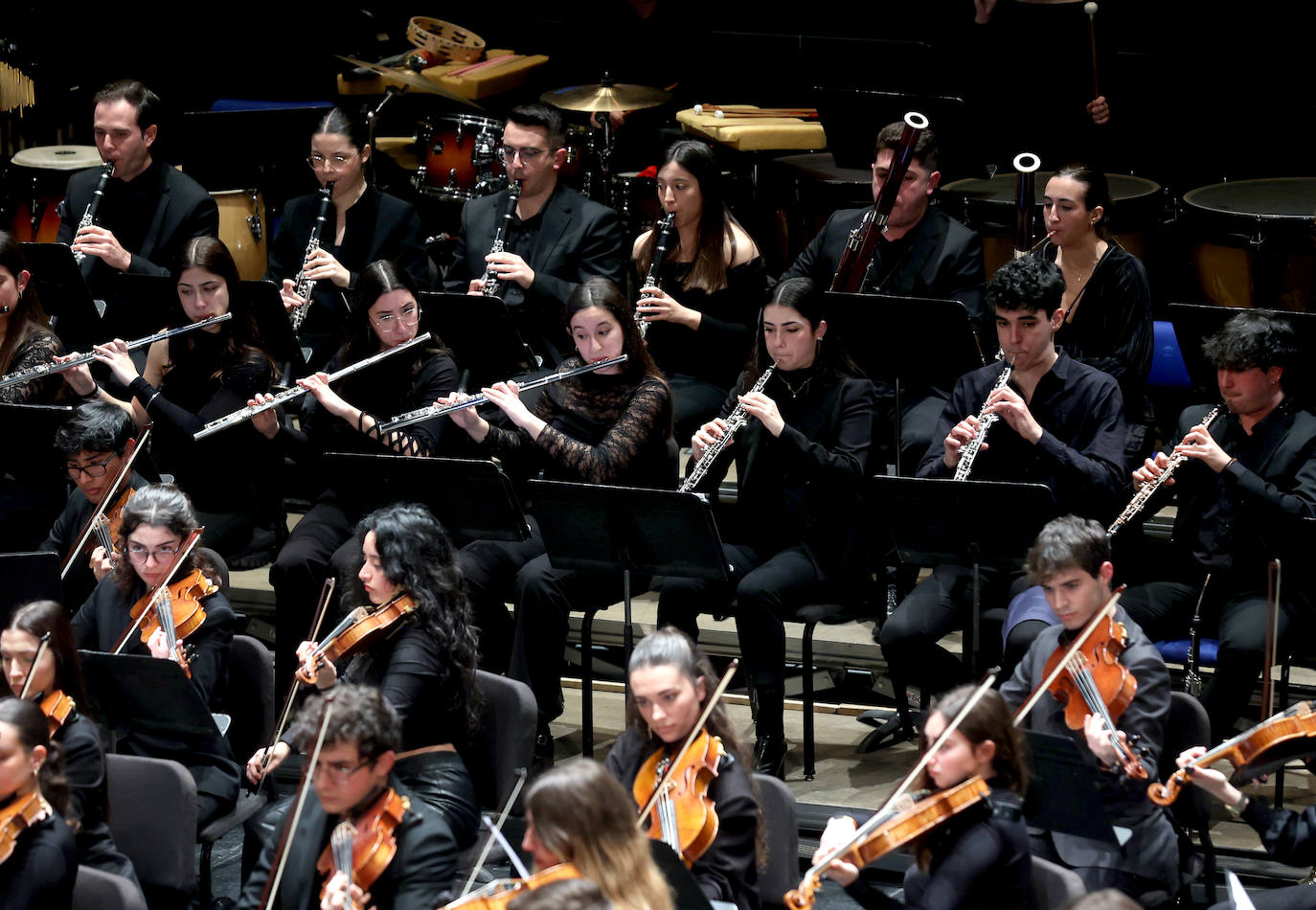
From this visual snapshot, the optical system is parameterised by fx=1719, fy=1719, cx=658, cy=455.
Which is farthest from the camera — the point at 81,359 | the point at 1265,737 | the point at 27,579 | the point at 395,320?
the point at 81,359

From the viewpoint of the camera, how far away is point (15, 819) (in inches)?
114

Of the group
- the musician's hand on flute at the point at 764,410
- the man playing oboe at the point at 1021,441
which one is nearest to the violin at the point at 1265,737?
the man playing oboe at the point at 1021,441

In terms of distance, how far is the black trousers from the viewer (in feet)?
12.9

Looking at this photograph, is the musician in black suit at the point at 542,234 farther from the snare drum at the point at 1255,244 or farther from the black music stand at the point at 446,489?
the snare drum at the point at 1255,244

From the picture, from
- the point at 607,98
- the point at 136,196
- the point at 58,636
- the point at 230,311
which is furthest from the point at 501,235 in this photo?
the point at 58,636

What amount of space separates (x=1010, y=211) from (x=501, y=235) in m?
1.63

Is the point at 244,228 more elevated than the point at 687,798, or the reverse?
the point at 244,228

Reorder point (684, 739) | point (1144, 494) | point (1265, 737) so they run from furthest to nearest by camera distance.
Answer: point (1144, 494) → point (684, 739) → point (1265, 737)

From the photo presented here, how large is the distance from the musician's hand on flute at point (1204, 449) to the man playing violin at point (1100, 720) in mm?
526

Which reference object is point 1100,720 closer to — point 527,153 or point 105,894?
point 105,894

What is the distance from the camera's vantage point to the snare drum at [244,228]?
6.30m

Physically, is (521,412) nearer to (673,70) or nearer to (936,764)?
(936,764)

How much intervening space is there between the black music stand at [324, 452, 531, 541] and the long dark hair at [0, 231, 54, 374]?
1.22m

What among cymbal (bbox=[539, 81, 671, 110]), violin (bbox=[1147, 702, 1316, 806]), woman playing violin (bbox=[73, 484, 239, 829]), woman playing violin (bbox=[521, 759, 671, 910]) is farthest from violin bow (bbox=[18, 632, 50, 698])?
cymbal (bbox=[539, 81, 671, 110])
